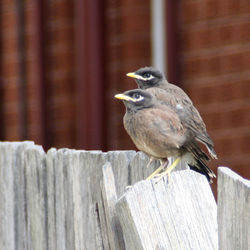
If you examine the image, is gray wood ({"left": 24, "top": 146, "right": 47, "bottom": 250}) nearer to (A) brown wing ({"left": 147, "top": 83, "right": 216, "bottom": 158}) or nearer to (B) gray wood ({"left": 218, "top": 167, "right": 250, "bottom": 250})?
(B) gray wood ({"left": 218, "top": 167, "right": 250, "bottom": 250})

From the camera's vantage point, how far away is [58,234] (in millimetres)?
2980

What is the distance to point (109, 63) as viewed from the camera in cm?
783

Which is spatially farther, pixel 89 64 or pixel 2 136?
pixel 2 136

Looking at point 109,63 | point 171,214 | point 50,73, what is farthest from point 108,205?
point 50,73

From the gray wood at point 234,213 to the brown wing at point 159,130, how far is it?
1569mm

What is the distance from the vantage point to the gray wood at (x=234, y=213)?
2465mm

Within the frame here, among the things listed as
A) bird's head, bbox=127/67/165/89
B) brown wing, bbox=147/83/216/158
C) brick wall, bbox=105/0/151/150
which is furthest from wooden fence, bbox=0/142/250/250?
brick wall, bbox=105/0/151/150

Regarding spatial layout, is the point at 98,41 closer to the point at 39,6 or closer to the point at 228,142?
the point at 39,6

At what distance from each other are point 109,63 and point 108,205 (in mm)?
5194

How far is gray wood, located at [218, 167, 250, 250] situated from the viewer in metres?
2.46

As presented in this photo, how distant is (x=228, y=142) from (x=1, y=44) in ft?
8.47

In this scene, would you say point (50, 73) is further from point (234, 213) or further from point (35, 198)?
point (234, 213)

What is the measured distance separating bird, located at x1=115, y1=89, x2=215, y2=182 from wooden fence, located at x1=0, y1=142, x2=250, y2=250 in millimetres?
744

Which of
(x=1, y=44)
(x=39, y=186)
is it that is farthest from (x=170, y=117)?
(x=1, y=44)
